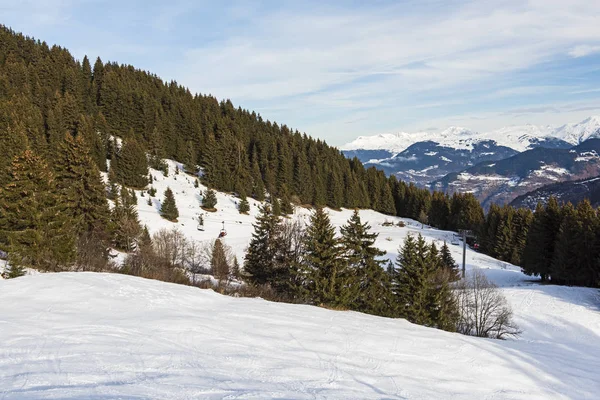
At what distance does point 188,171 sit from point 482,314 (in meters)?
64.1

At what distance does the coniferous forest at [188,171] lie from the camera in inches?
918

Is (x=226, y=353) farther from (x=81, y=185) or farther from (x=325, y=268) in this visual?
(x=81, y=185)

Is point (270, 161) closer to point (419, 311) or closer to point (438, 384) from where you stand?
point (419, 311)

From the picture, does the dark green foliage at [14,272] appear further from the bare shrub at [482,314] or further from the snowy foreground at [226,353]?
the bare shrub at [482,314]

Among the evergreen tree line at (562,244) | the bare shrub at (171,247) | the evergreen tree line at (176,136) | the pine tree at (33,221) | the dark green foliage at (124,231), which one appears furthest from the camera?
the evergreen tree line at (176,136)

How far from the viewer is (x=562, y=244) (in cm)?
4406

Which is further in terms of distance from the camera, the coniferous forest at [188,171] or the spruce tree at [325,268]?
the spruce tree at [325,268]

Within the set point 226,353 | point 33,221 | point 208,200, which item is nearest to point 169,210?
point 208,200

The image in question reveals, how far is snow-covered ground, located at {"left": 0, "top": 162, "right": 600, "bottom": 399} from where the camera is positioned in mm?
6219

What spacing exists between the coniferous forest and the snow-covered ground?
786 centimetres

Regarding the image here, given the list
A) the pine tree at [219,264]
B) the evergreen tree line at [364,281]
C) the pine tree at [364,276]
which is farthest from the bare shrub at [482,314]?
the pine tree at [219,264]

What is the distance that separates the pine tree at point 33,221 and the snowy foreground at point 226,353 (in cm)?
807

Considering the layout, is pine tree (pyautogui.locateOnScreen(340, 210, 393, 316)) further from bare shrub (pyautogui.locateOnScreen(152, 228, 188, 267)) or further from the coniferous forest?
bare shrub (pyautogui.locateOnScreen(152, 228, 188, 267))

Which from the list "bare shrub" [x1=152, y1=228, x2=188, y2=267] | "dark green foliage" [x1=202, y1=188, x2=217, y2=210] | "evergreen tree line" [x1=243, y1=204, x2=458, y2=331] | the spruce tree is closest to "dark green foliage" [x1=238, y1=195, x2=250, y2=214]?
"dark green foliage" [x1=202, y1=188, x2=217, y2=210]
